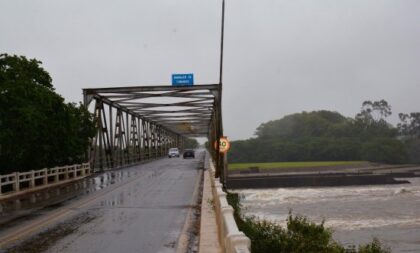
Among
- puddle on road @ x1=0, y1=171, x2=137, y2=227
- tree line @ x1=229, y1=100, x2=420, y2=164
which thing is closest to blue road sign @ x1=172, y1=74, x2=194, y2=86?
puddle on road @ x1=0, y1=171, x2=137, y2=227

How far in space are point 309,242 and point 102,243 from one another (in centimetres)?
388

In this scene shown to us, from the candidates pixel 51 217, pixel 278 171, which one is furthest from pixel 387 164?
pixel 51 217

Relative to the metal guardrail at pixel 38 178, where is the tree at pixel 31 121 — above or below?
above

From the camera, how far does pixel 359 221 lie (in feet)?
162

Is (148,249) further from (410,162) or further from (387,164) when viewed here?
(410,162)

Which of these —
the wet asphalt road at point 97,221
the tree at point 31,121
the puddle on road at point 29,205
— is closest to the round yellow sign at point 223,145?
the wet asphalt road at point 97,221

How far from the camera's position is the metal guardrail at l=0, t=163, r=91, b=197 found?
80.8 feet

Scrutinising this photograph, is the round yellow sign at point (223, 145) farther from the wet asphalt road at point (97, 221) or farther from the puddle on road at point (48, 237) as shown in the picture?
the puddle on road at point (48, 237)

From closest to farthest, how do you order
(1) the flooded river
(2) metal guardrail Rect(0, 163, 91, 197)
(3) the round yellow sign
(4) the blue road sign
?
(2) metal guardrail Rect(0, 163, 91, 197), (3) the round yellow sign, (1) the flooded river, (4) the blue road sign

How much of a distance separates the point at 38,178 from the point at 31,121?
4.49m

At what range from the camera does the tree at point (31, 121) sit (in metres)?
25.1

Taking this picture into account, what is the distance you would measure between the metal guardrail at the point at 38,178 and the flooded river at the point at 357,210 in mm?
10558

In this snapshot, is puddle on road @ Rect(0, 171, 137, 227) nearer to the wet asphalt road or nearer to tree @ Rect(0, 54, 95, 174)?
the wet asphalt road

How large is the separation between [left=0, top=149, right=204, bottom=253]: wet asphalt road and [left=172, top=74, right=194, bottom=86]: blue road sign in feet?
75.1
